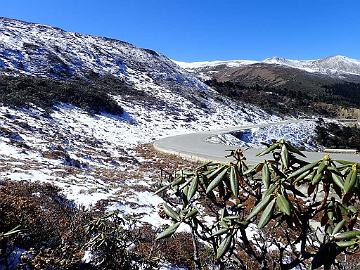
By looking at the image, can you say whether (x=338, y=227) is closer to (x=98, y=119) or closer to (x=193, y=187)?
(x=193, y=187)

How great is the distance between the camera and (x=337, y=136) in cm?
4712

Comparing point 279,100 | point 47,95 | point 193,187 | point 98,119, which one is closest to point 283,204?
point 193,187

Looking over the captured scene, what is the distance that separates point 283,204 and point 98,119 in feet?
116

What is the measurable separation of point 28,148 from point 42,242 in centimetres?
1364

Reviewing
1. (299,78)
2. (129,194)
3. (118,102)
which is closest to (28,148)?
(129,194)

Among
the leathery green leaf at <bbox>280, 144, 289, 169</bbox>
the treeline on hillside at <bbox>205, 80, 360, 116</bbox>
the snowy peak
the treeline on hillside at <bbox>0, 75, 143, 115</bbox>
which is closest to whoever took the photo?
the leathery green leaf at <bbox>280, 144, 289, 169</bbox>

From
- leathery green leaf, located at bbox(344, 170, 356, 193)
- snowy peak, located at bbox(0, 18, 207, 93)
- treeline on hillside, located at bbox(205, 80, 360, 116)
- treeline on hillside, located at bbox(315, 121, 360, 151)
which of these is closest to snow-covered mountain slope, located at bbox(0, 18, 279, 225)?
snowy peak, located at bbox(0, 18, 207, 93)

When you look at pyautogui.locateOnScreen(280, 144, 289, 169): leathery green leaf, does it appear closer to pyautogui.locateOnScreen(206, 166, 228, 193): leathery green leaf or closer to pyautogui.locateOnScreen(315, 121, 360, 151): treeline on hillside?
pyautogui.locateOnScreen(206, 166, 228, 193): leathery green leaf

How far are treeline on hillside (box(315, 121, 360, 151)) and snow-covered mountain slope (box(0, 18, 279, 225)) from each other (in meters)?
9.63

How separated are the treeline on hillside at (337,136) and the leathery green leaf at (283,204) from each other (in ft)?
144

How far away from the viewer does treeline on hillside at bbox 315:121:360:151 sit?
4365 centimetres

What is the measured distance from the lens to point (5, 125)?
2261 cm

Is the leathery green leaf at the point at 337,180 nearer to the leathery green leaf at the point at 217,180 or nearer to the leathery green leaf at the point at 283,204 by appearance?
the leathery green leaf at the point at 283,204

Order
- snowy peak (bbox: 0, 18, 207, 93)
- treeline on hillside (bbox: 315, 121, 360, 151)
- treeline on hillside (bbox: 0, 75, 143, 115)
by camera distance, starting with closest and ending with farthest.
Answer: treeline on hillside (bbox: 0, 75, 143, 115) → treeline on hillside (bbox: 315, 121, 360, 151) → snowy peak (bbox: 0, 18, 207, 93)
